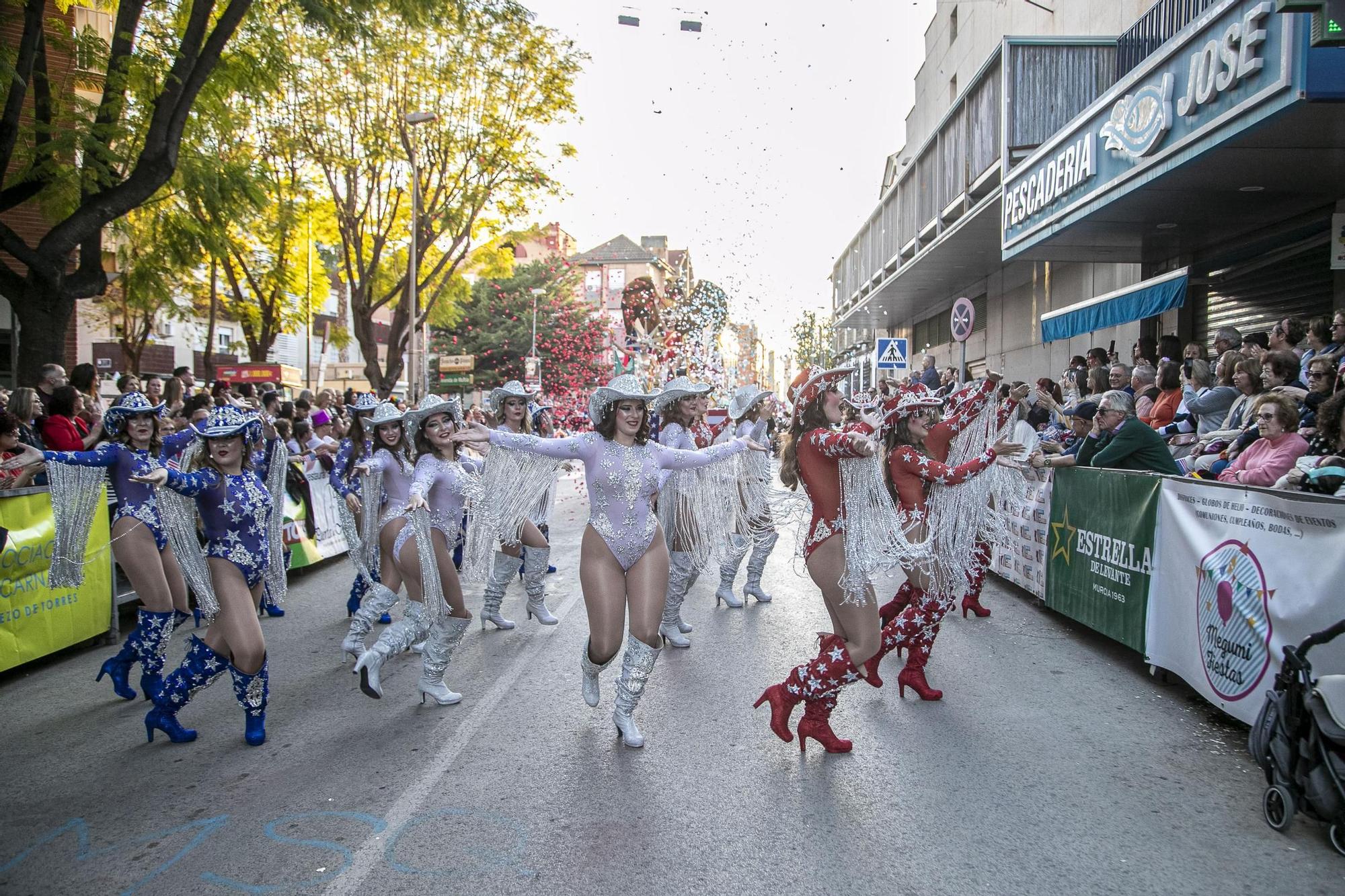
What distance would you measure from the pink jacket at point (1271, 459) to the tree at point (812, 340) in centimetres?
4801

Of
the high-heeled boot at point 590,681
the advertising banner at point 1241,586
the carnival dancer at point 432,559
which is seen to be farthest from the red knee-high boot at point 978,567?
the carnival dancer at point 432,559

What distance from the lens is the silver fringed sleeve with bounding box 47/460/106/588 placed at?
5.59 metres

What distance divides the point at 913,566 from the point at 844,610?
0.88m

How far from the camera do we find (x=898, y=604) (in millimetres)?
6387

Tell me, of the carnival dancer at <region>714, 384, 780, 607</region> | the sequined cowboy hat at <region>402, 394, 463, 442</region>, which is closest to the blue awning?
the carnival dancer at <region>714, 384, 780, 607</region>

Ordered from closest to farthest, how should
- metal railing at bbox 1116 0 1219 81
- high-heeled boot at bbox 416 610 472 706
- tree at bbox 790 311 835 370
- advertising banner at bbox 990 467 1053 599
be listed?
1. high-heeled boot at bbox 416 610 472 706
2. advertising banner at bbox 990 467 1053 599
3. metal railing at bbox 1116 0 1219 81
4. tree at bbox 790 311 835 370

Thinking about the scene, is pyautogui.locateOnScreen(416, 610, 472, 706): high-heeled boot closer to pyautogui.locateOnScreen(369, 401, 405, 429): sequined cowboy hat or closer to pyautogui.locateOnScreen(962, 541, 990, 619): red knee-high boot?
pyautogui.locateOnScreen(369, 401, 405, 429): sequined cowboy hat

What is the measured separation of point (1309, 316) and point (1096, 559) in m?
6.12

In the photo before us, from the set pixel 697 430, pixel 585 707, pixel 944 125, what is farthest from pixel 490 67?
pixel 585 707

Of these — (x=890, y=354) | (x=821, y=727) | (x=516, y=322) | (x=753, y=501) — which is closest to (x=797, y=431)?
(x=753, y=501)

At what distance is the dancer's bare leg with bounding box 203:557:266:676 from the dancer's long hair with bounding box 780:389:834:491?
2.97 metres

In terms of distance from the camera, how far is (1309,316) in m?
10.9

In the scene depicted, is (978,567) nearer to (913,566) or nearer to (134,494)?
(913,566)

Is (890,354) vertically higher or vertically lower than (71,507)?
higher
